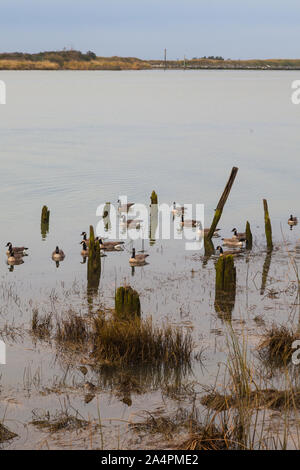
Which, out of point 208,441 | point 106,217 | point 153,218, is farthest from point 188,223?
point 208,441

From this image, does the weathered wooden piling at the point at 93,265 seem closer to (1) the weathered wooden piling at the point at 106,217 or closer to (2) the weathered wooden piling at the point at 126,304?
(2) the weathered wooden piling at the point at 126,304

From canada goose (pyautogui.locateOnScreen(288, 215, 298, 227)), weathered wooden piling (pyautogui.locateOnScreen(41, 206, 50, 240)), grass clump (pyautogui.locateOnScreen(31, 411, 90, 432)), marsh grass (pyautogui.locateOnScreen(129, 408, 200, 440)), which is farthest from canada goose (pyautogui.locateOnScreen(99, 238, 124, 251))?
marsh grass (pyautogui.locateOnScreen(129, 408, 200, 440))

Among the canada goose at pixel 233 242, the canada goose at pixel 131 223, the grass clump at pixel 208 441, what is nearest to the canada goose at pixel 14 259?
the canada goose at pixel 131 223

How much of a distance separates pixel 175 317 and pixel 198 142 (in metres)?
50.9

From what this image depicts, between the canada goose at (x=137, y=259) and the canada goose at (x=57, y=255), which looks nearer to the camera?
the canada goose at (x=137, y=259)

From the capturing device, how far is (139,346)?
13.6 m

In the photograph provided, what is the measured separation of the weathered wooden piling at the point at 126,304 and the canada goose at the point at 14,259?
30.2 feet

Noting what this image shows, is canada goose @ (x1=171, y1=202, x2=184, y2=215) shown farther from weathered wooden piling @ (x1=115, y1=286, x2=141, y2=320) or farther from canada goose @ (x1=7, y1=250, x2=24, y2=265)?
weathered wooden piling @ (x1=115, y1=286, x2=141, y2=320)

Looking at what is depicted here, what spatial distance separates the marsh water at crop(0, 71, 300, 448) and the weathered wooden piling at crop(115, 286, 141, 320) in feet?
5.25

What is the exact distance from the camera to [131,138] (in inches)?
2746

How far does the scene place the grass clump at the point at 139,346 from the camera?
1358 centimetres

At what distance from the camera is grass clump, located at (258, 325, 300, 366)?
1360cm
